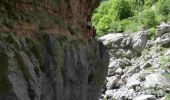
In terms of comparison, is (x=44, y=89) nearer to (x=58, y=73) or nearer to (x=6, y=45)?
(x=58, y=73)

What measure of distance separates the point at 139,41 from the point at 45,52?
131ft

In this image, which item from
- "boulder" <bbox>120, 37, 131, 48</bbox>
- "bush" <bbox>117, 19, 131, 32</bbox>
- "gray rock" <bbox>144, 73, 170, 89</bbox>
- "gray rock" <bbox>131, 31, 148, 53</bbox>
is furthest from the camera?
"bush" <bbox>117, 19, 131, 32</bbox>

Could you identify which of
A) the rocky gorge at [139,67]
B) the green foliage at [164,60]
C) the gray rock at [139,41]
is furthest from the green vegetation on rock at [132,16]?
the green foliage at [164,60]

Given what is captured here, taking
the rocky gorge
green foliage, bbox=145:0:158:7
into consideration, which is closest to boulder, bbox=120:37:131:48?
the rocky gorge

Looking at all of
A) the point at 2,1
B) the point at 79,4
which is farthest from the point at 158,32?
the point at 2,1

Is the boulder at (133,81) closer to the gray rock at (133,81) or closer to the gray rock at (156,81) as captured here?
the gray rock at (133,81)

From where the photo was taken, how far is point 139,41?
1921 inches

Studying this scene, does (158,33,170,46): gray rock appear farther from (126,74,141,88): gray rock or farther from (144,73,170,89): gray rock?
(144,73,170,89): gray rock

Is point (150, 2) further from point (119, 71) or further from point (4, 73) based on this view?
point (4, 73)

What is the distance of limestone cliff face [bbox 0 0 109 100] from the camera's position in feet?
27.5

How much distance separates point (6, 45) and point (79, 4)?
3.89 meters

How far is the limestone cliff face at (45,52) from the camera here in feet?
27.5

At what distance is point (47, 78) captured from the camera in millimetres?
9477

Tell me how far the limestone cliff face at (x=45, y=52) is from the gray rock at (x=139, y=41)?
35.9 meters
